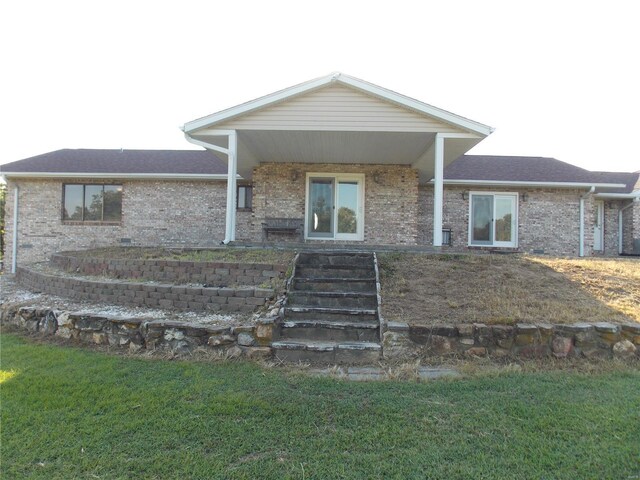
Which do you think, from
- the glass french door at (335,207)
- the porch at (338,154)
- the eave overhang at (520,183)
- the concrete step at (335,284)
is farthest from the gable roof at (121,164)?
the eave overhang at (520,183)

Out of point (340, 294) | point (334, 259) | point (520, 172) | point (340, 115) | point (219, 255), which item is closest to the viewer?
point (340, 294)

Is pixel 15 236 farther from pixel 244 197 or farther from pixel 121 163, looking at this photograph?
pixel 244 197

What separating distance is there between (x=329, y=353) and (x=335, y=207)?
711cm

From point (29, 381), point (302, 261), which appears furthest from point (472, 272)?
point (29, 381)

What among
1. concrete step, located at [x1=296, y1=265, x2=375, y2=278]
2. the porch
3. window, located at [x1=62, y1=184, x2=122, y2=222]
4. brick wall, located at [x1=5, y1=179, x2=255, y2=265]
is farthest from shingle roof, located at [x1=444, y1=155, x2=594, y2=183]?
window, located at [x1=62, y1=184, x2=122, y2=222]

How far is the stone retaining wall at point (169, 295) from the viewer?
5.15 m

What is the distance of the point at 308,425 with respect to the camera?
107 inches

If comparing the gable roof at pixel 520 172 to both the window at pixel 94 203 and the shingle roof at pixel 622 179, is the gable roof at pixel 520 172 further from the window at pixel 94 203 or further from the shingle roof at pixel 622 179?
the window at pixel 94 203

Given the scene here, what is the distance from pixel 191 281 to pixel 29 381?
2.67 metres

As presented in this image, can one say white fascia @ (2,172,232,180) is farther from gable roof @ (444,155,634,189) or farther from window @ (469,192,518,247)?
window @ (469,192,518,247)

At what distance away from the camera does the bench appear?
10.4 meters

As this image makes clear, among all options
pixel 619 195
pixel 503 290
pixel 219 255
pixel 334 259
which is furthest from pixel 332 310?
pixel 619 195

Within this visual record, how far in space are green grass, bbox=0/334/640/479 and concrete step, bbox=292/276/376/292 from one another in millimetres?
1800

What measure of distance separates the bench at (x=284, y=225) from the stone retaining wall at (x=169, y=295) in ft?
16.2
